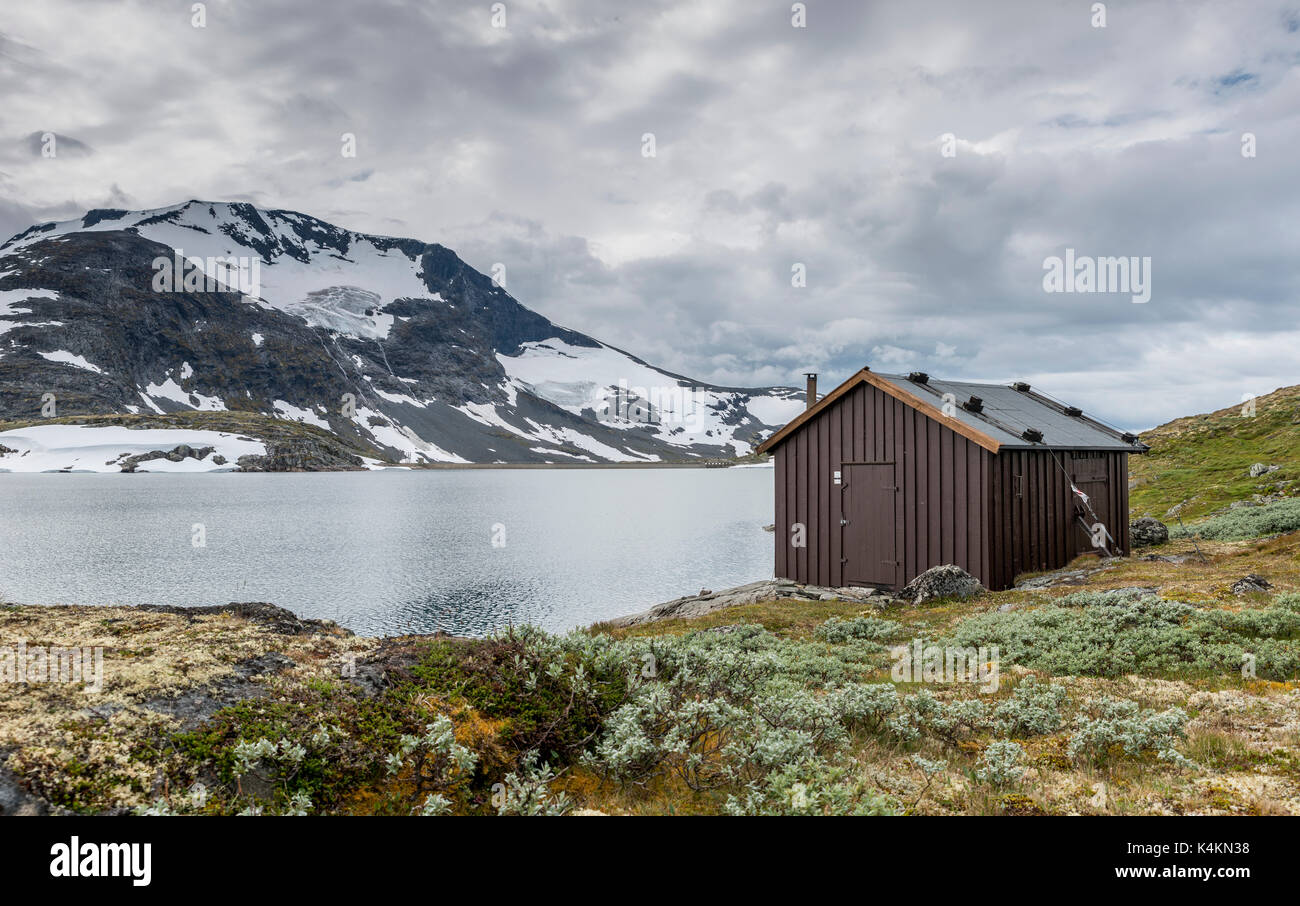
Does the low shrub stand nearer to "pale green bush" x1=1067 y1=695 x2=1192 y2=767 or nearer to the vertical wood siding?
the vertical wood siding

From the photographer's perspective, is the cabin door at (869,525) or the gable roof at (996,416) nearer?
the gable roof at (996,416)

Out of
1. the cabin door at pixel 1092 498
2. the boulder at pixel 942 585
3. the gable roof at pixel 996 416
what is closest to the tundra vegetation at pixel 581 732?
the boulder at pixel 942 585

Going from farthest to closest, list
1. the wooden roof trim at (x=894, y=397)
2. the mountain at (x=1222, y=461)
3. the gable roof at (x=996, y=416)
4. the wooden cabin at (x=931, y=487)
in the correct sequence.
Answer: the mountain at (x=1222, y=461) < the gable roof at (x=996, y=416) < the wooden cabin at (x=931, y=487) < the wooden roof trim at (x=894, y=397)

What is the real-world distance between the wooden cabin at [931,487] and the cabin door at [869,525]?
0.03 m

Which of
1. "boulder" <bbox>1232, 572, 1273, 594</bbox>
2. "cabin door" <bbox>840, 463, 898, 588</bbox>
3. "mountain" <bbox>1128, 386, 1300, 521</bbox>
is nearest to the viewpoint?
"boulder" <bbox>1232, 572, 1273, 594</bbox>

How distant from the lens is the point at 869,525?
23.6m

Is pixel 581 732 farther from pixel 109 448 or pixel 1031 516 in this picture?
pixel 109 448

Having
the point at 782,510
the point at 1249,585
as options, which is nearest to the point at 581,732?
the point at 1249,585

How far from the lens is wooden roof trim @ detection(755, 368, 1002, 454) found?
20.9 metres

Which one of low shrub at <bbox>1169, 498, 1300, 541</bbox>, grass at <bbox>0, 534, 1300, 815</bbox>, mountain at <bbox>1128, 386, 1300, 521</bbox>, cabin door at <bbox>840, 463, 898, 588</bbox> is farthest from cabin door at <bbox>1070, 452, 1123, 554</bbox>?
grass at <bbox>0, 534, 1300, 815</bbox>

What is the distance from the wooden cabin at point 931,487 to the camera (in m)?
21.6

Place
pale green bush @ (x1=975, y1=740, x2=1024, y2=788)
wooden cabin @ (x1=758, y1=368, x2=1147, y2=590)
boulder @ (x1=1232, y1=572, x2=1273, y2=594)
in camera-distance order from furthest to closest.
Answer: wooden cabin @ (x1=758, y1=368, x2=1147, y2=590) → boulder @ (x1=1232, y1=572, x2=1273, y2=594) → pale green bush @ (x1=975, y1=740, x2=1024, y2=788)

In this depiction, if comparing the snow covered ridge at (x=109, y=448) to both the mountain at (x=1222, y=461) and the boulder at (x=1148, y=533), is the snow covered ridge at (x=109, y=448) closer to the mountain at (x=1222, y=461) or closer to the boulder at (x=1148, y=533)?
the mountain at (x=1222, y=461)
